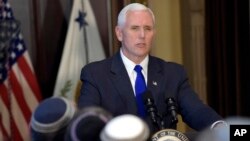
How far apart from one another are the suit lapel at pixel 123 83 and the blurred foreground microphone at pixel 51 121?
1.02m

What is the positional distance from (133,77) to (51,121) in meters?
1.18

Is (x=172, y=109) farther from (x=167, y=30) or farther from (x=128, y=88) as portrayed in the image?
(x=167, y=30)

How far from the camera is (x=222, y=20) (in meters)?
3.97

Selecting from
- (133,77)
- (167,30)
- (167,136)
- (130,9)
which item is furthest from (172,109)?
(167,30)

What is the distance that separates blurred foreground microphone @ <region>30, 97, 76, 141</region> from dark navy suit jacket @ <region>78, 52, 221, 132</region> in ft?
2.94

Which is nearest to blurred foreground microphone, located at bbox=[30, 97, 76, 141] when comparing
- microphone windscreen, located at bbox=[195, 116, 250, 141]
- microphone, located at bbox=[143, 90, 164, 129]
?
microphone windscreen, located at bbox=[195, 116, 250, 141]

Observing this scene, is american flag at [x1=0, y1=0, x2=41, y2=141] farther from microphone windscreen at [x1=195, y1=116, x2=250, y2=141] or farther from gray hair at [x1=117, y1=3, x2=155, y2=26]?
microphone windscreen at [x1=195, y1=116, x2=250, y2=141]

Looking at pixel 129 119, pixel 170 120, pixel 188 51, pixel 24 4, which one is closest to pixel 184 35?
pixel 188 51

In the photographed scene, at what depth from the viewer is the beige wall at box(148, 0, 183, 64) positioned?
13.6ft

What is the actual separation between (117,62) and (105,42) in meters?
1.70

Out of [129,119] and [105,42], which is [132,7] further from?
[105,42]

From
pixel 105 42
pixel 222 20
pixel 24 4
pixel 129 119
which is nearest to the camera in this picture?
pixel 129 119

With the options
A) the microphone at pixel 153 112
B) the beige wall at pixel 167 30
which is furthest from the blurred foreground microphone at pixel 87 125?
the beige wall at pixel 167 30

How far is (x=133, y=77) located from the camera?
185 centimetres
